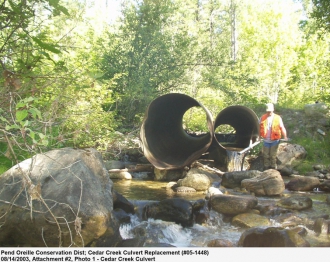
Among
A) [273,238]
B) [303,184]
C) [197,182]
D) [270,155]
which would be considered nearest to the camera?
[273,238]

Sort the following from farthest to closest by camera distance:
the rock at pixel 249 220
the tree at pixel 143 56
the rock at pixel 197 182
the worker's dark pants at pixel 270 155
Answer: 1. the tree at pixel 143 56
2. the worker's dark pants at pixel 270 155
3. the rock at pixel 197 182
4. the rock at pixel 249 220

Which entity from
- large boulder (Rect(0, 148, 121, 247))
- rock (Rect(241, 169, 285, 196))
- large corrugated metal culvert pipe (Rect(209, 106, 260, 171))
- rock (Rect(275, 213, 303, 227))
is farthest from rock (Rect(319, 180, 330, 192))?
large boulder (Rect(0, 148, 121, 247))

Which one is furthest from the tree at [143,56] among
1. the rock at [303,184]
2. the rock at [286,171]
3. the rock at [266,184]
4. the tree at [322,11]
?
the rock at [303,184]

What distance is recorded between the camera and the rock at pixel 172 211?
5602 mm

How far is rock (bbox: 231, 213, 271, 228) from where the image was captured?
5.32m

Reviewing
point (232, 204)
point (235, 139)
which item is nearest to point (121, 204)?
point (232, 204)

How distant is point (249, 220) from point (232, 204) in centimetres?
50

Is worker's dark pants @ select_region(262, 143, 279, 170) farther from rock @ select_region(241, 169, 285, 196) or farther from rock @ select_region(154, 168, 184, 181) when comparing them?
rock @ select_region(154, 168, 184, 181)

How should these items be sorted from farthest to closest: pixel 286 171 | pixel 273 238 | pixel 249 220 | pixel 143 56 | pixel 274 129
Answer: pixel 143 56, pixel 286 171, pixel 274 129, pixel 249 220, pixel 273 238

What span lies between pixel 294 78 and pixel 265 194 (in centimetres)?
1506

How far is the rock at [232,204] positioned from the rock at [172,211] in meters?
0.53

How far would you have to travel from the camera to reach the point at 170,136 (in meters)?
11.0

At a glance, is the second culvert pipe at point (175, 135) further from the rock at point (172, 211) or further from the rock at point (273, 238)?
the rock at point (273, 238)

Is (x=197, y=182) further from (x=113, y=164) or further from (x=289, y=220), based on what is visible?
(x=113, y=164)
